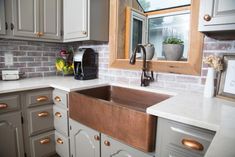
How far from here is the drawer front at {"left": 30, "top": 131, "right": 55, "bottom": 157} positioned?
1641mm

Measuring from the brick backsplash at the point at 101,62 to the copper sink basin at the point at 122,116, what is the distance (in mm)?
188

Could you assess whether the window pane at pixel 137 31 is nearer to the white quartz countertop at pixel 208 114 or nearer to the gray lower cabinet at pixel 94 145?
the white quartz countertop at pixel 208 114

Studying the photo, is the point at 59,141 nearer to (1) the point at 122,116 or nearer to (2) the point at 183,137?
(1) the point at 122,116

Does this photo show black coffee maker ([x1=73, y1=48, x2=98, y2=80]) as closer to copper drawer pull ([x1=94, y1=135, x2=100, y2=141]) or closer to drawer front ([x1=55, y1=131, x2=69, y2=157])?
drawer front ([x1=55, y1=131, x2=69, y2=157])

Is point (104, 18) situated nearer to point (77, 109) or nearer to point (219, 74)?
point (77, 109)

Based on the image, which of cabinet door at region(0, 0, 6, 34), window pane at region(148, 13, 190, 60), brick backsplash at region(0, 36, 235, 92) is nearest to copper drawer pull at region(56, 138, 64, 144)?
brick backsplash at region(0, 36, 235, 92)

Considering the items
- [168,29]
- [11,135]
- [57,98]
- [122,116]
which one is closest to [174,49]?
[168,29]

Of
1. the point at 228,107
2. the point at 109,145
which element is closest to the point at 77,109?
the point at 109,145

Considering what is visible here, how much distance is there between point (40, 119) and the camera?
1.65 metres

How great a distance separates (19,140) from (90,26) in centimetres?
132

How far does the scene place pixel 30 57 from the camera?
2.08m

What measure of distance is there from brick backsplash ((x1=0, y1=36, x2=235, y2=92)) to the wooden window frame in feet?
0.16

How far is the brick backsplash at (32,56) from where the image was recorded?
1904mm

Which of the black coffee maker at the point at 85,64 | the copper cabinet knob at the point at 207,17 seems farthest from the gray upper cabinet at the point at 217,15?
the black coffee maker at the point at 85,64
